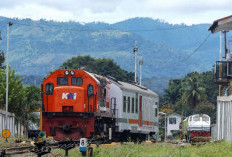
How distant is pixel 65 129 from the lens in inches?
1218

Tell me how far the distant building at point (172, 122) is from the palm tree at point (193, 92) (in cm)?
913

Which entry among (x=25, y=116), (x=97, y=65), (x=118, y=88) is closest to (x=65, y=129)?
(x=118, y=88)

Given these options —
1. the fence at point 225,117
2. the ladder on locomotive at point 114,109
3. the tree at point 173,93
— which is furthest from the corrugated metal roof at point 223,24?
the tree at point 173,93

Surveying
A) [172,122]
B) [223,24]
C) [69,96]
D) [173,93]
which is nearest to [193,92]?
[173,93]

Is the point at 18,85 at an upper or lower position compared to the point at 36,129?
upper

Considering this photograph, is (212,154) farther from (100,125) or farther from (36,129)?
(36,129)

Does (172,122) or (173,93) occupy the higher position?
(173,93)

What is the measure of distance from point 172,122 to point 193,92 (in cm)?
2312

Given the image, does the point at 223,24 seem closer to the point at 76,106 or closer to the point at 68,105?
the point at 76,106

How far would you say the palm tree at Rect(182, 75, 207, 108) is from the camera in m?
139

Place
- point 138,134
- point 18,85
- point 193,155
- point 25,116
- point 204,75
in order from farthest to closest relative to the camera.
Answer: point 204,75, point 25,116, point 18,85, point 138,134, point 193,155

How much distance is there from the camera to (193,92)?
139 meters

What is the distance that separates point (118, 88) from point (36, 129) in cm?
3687

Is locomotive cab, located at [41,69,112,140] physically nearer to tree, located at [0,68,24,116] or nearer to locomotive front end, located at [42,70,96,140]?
locomotive front end, located at [42,70,96,140]
